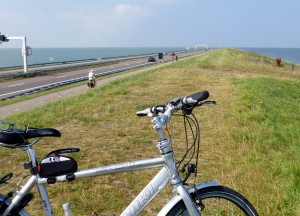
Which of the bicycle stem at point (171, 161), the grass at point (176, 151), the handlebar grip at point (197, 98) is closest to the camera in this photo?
the handlebar grip at point (197, 98)

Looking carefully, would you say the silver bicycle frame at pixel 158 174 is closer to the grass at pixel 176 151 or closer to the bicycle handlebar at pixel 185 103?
the bicycle handlebar at pixel 185 103

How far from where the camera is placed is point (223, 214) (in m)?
4.07

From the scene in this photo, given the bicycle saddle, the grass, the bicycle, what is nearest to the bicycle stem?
the bicycle

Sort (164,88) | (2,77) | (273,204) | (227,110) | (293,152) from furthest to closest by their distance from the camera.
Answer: (2,77)
(164,88)
(227,110)
(293,152)
(273,204)

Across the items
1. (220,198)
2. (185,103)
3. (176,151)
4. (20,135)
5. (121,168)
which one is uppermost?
(185,103)

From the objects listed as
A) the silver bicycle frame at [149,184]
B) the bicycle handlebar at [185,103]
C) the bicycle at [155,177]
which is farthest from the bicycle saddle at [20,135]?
the bicycle handlebar at [185,103]

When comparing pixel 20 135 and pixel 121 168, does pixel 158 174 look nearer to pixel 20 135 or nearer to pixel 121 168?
pixel 121 168

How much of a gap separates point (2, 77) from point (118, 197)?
36960mm

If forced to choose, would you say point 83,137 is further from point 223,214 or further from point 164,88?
point 164,88

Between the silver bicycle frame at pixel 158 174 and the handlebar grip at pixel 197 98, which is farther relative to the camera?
the silver bicycle frame at pixel 158 174

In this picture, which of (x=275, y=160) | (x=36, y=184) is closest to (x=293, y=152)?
(x=275, y=160)

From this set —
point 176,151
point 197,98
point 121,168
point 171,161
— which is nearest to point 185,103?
point 197,98

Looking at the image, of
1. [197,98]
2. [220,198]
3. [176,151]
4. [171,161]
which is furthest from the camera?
[176,151]

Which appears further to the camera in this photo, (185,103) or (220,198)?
(220,198)
